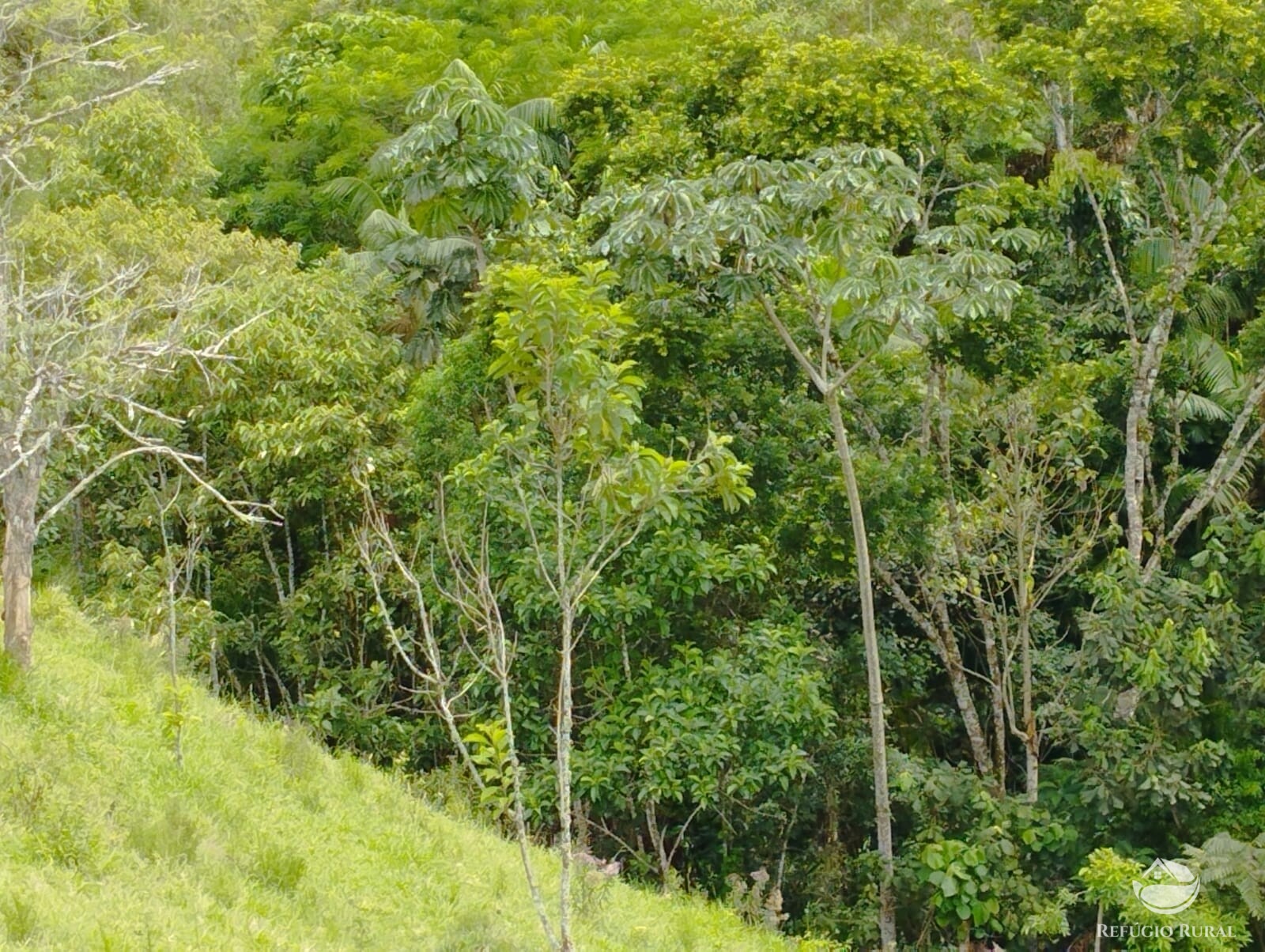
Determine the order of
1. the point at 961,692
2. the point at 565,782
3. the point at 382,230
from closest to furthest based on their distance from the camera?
the point at 565,782 < the point at 961,692 < the point at 382,230

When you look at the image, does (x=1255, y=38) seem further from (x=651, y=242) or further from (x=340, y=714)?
(x=340, y=714)

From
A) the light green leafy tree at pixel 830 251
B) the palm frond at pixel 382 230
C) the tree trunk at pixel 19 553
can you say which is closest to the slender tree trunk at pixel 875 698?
the light green leafy tree at pixel 830 251

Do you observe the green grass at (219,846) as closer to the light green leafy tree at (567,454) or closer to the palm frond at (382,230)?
the light green leafy tree at (567,454)

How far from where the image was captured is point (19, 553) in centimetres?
692

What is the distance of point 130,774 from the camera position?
6.79 meters

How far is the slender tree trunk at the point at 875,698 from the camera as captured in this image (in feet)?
28.7

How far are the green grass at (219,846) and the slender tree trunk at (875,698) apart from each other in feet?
4.69

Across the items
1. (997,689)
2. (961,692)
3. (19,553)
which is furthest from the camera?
(961,692)

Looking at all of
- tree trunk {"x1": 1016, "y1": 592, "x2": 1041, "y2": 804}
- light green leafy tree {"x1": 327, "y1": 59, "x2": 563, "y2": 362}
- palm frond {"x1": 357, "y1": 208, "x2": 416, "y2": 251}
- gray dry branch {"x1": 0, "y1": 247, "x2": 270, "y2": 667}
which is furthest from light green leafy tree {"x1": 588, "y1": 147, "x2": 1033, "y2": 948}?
palm frond {"x1": 357, "y1": 208, "x2": 416, "y2": 251}

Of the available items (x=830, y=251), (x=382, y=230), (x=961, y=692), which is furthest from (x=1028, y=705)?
(x=382, y=230)

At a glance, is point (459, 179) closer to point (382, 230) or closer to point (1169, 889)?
point (382, 230)

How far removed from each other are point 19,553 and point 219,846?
186 cm

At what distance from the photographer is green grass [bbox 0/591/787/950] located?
550 cm

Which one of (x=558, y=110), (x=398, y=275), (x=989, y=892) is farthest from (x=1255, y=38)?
(x=398, y=275)
